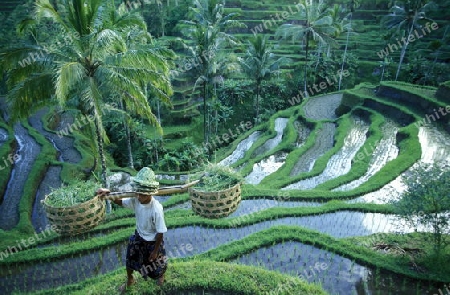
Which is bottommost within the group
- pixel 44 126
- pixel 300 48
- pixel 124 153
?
pixel 124 153

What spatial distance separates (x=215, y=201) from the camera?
23.8ft

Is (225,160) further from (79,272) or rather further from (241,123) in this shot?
(79,272)

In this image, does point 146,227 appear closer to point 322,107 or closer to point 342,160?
point 342,160

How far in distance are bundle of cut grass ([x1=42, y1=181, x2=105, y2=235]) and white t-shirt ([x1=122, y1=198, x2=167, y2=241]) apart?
10.2ft

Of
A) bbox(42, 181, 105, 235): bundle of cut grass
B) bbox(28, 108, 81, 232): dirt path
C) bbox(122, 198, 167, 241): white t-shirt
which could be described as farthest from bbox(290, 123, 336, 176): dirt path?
bbox(122, 198, 167, 241): white t-shirt

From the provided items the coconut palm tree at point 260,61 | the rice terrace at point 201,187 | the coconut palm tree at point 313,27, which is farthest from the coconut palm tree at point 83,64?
the coconut palm tree at point 313,27

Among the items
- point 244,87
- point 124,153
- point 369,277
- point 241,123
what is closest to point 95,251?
point 369,277

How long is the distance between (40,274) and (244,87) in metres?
25.7

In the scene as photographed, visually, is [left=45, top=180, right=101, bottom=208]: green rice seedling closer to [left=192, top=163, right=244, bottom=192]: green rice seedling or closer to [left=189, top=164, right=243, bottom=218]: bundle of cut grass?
[left=189, top=164, right=243, bottom=218]: bundle of cut grass

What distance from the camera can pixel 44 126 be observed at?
2112 cm

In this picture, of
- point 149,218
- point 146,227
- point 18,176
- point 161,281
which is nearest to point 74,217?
point 161,281

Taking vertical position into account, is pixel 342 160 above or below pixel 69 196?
below

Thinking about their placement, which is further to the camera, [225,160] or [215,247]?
[225,160]

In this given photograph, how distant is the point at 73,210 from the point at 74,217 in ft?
0.58
